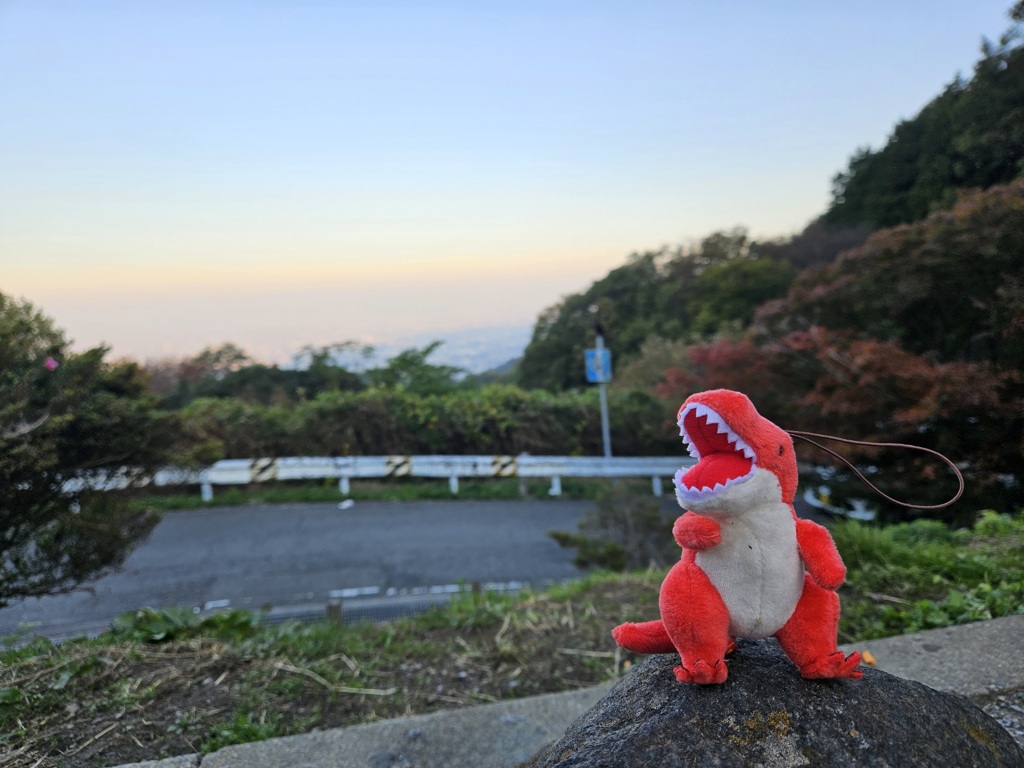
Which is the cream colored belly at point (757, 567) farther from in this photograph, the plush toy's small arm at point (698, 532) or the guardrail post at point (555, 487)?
the guardrail post at point (555, 487)

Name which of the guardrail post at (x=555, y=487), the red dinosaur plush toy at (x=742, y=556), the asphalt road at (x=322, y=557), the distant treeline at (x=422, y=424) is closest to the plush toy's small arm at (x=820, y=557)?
the red dinosaur plush toy at (x=742, y=556)

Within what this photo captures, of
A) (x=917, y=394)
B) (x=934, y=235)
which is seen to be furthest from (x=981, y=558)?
(x=934, y=235)

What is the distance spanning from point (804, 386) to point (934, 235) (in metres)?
1.89

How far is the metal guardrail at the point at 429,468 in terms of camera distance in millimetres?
9531

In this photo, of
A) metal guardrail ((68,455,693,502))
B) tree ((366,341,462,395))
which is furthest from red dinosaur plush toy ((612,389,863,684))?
tree ((366,341,462,395))

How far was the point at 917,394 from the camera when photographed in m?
4.86

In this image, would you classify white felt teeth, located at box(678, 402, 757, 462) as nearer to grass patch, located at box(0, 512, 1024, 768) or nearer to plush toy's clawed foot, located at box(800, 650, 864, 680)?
plush toy's clawed foot, located at box(800, 650, 864, 680)

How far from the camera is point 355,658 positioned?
3.34 m

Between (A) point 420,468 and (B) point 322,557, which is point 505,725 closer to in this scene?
(B) point 322,557

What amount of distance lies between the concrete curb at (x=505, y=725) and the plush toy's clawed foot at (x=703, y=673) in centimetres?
109

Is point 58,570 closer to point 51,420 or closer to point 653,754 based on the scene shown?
point 51,420

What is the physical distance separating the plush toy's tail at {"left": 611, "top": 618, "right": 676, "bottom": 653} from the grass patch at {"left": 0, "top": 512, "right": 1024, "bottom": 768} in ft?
4.94

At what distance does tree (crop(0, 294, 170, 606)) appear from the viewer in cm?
294

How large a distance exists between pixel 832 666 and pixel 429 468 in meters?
9.33
